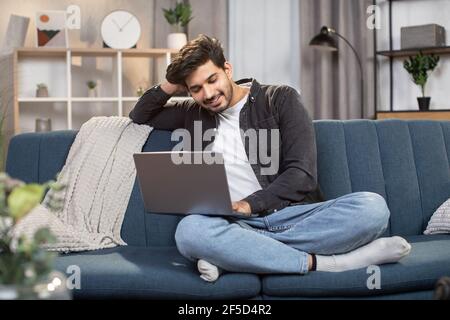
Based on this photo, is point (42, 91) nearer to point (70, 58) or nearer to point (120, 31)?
point (70, 58)

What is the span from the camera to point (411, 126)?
2.66m

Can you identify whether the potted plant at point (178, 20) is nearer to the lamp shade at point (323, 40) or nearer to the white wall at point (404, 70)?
the lamp shade at point (323, 40)

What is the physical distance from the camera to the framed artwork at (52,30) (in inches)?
169

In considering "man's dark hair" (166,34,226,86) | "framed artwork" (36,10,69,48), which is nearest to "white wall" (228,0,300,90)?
"framed artwork" (36,10,69,48)

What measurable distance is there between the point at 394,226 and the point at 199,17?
8.34ft

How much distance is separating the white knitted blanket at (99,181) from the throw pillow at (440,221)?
1093mm

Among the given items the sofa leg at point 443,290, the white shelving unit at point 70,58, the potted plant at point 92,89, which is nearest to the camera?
the sofa leg at point 443,290

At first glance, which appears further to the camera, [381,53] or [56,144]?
[381,53]

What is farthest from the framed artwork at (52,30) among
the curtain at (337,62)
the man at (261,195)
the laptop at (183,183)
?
the laptop at (183,183)

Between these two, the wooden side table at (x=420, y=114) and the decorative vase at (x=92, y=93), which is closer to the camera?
Answer: the wooden side table at (x=420, y=114)

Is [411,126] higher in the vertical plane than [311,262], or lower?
higher
